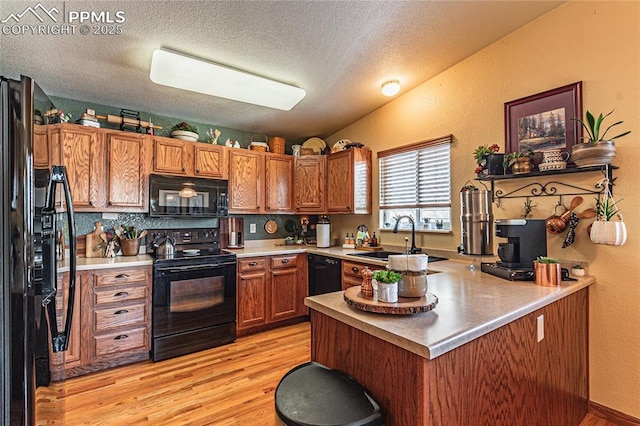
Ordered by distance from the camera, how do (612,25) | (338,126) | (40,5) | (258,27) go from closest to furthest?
(40,5) < (612,25) < (258,27) < (338,126)

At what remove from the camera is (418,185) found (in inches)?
127

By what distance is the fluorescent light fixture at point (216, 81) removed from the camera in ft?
7.29

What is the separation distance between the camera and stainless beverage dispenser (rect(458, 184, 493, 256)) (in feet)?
6.83

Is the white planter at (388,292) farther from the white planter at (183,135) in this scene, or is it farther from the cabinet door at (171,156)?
the white planter at (183,135)

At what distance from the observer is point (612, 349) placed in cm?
194

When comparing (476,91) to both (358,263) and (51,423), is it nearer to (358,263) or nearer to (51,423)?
(358,263)

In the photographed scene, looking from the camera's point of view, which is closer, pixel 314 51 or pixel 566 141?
pixel 566 141

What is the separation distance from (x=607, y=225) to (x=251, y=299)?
3053mm

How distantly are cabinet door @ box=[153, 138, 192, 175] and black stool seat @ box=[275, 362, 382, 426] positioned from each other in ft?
8.67

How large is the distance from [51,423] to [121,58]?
2.32m

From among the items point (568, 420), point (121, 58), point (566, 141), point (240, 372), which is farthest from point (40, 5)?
point (568, 420)

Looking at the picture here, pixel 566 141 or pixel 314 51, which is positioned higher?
pixel 314 51

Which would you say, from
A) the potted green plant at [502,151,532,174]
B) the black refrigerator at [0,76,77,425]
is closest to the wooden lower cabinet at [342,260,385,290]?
the potted green plant at [502,151,532,174]

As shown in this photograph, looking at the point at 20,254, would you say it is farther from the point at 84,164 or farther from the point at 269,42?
the point at 84,164
